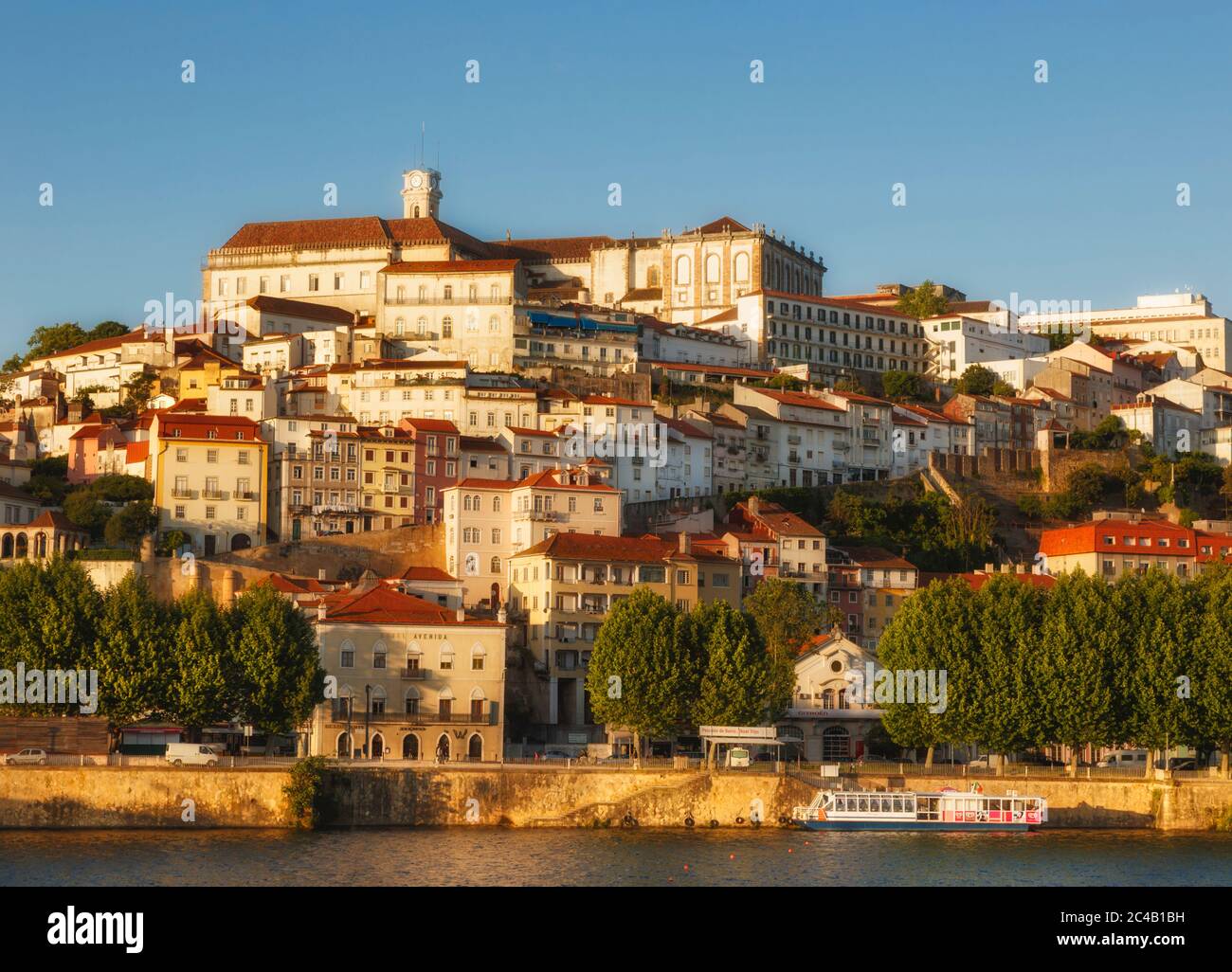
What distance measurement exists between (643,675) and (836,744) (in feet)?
40.4

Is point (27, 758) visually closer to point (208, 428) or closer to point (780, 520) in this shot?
point (208, 428)

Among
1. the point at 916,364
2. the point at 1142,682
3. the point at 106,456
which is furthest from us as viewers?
the point at 916,364

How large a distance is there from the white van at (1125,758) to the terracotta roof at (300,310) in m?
60.6

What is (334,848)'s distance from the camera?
177ft

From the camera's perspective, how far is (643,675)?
6750cm

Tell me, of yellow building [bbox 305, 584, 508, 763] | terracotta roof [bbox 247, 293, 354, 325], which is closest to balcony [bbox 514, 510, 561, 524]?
yellow building [bbox 305, 584, 508, 763]

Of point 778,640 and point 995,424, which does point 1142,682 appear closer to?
point 778,640

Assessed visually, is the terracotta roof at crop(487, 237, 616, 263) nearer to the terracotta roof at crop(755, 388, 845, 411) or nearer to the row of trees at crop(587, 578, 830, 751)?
the terracotta roof at crop(755, 388, 845, 411)

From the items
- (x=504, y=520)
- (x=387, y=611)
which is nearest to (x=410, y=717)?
(x=387, y=611)

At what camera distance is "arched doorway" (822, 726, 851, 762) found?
75.9 meters

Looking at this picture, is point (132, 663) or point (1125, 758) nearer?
point (132, 663)
